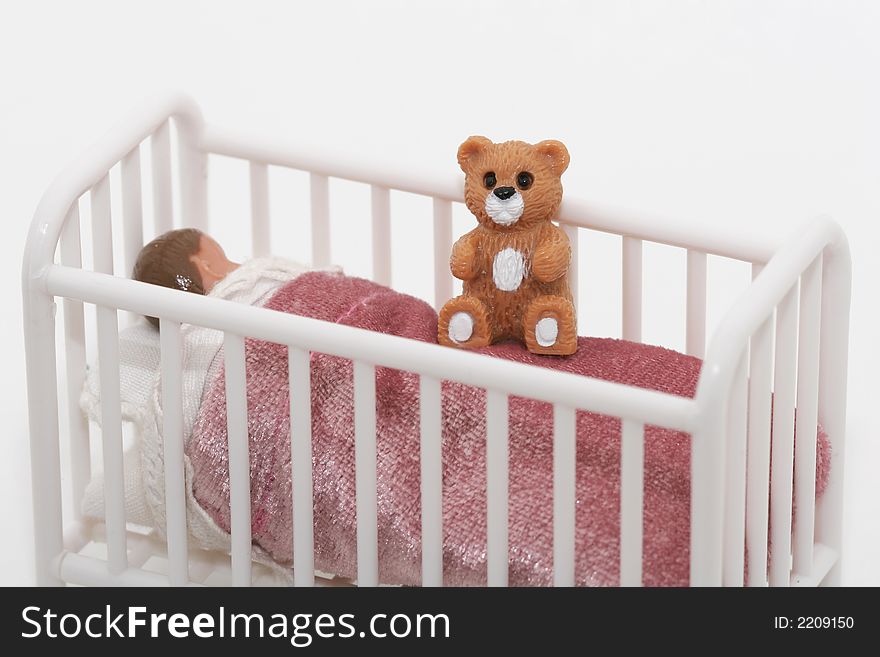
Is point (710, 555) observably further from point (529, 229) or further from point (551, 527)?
point (529, 229)

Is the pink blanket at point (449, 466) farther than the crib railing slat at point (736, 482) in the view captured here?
Yes

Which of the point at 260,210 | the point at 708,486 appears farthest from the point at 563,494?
the point at 260,210

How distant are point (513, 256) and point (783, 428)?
468 mm

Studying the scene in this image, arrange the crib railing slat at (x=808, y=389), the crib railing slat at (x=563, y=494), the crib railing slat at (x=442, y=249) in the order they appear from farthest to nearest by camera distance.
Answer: the crib railing slat at (x=442, y=249) < the crib railing slat at (x=808, y=389) < the crib railing slat at (x=563, y=494)

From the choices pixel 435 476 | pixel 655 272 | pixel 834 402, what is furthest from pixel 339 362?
pixel 655 272

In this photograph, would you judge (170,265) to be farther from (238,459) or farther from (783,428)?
(783,428)

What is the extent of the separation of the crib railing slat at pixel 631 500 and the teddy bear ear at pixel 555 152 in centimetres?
51

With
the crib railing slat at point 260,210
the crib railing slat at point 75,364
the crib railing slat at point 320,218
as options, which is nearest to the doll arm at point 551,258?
the crib railing slat at point 320,218

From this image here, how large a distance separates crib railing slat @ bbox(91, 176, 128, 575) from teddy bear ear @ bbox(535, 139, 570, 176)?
0.63 meters

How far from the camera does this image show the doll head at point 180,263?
10.3ft

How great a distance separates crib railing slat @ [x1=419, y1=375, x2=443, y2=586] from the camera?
8.94 ft

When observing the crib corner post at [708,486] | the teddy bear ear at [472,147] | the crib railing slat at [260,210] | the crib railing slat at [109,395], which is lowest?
the crib corner post at [708,486]

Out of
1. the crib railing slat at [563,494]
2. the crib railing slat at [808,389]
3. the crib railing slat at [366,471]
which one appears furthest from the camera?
the crib railing slat at [808,389]

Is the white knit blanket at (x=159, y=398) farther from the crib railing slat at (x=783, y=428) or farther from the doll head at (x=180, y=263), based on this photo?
the crib railing slat at (x=783, y=428)
